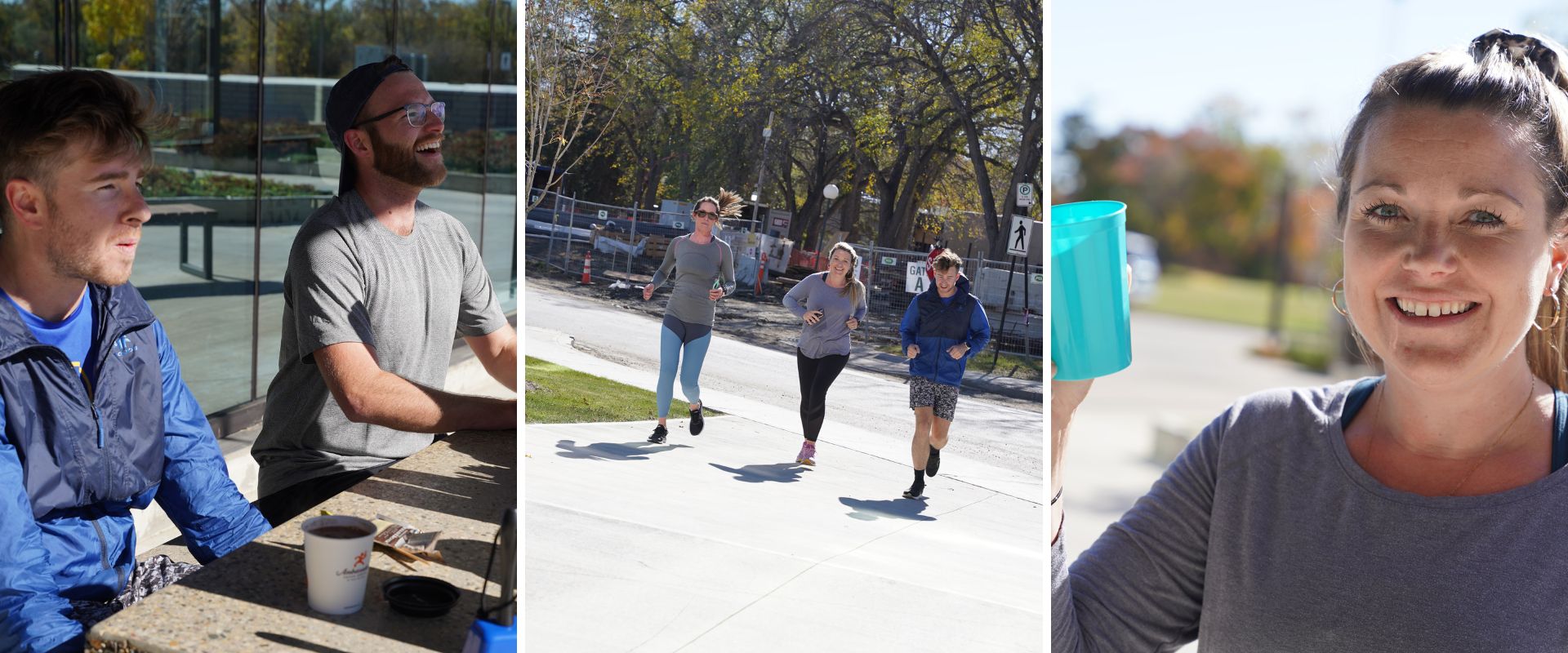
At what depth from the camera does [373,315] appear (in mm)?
2461

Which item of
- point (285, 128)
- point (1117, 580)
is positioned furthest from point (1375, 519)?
point (285, 128)

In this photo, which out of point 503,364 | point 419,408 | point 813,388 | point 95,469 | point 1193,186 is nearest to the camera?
point 813,388

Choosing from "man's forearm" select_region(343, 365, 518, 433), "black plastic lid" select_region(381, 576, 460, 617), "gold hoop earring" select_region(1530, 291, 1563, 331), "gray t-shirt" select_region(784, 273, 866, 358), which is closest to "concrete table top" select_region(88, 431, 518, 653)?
"black plastic lid" select_region(381, 576, 460, 617)

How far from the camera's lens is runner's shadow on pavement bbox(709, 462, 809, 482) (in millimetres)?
1703

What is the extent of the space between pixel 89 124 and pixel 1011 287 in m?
1.50

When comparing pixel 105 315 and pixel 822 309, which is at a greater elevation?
pixel 822 309

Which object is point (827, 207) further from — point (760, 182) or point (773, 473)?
point (773, 473)

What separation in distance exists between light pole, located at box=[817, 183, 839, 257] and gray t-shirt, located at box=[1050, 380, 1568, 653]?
52 cm

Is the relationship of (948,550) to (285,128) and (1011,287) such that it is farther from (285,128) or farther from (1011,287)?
(285,128)

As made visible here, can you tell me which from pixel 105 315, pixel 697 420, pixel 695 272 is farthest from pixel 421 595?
pixel 105 315

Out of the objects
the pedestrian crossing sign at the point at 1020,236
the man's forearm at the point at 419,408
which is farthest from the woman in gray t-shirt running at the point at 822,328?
the man's forearm at the point at 419,408

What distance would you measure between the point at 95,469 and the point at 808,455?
43.5 inches

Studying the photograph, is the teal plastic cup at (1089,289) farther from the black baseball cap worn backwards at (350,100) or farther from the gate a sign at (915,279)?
the black baseball cap worn backwards at (350,100)

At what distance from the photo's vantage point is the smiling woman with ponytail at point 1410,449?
47.6 inches
